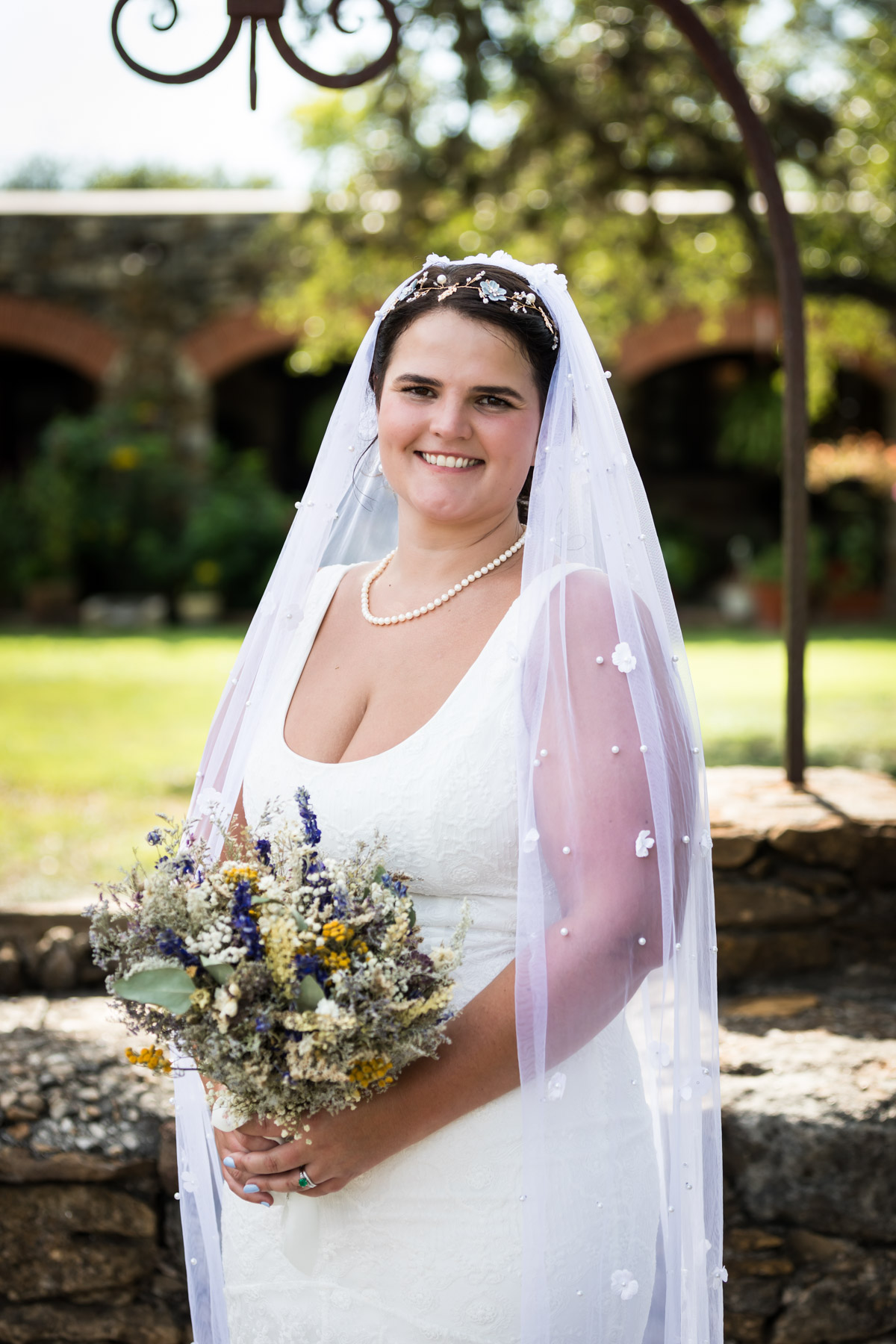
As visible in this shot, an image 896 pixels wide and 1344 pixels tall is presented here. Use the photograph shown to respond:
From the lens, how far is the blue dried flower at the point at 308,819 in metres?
1.59

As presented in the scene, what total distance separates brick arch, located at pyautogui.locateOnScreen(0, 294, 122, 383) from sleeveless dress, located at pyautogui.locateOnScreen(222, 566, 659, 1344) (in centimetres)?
1392

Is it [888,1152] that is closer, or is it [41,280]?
[888,1152]

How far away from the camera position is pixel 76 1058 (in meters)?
2.96

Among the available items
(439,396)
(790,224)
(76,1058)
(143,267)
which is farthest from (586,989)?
(143,267)

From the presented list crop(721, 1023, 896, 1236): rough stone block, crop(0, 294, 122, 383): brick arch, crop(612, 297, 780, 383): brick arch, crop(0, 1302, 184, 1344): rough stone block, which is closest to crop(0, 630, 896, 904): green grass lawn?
crop(0, 1302, 184, 1344): rough stone block

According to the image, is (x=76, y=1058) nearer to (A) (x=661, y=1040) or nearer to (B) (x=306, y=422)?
(A) (x=661, y=1040)

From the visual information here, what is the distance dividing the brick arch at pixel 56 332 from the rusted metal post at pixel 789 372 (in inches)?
478

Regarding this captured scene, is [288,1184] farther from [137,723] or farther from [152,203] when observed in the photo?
[152,203]

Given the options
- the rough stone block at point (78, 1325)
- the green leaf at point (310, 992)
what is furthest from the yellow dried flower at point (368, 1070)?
the rough stone block at point (78, 1325)

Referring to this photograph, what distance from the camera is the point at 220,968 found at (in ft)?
4.93

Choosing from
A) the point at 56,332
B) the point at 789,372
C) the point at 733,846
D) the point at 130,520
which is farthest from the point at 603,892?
the point at 56,332

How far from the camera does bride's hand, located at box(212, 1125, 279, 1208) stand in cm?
166

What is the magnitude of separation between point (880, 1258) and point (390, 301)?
222 cm

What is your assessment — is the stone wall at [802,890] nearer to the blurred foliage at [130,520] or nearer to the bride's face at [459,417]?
the bride's face at [459,417]
